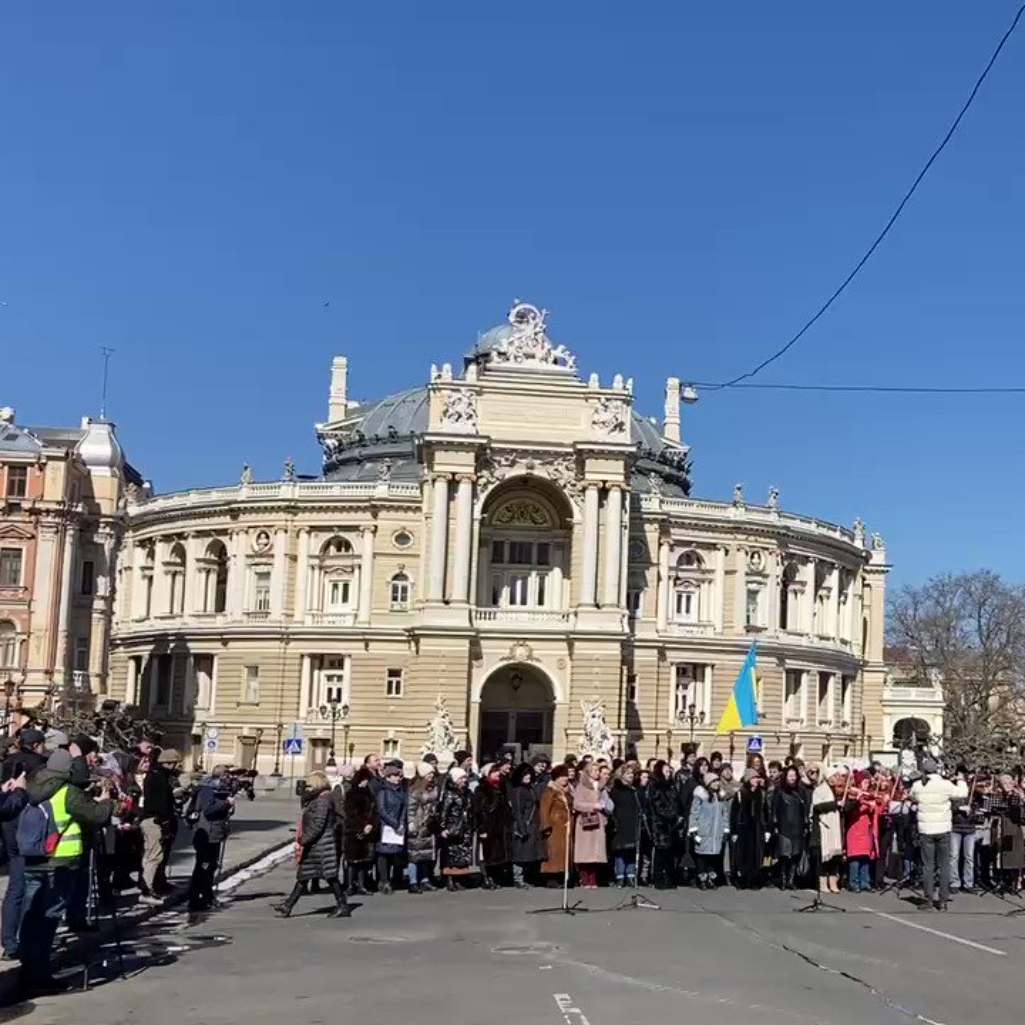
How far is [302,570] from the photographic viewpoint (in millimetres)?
73750

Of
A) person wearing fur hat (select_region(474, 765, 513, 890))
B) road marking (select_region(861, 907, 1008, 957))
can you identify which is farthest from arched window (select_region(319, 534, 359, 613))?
road marking (select_region(861, 907, 1008, 957))

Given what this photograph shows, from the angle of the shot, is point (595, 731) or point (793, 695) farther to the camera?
point (793, 695)

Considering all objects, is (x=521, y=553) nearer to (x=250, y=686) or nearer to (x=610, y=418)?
(x=610, y=418)

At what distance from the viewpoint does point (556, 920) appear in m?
18.2

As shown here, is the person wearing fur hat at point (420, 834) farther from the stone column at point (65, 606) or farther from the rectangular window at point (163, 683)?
the rectangular window at point (163, 683)

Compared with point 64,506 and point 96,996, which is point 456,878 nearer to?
point 96,996

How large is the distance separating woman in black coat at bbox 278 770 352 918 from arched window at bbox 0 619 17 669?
54.2 meters

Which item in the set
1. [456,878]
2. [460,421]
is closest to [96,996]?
[456,878]

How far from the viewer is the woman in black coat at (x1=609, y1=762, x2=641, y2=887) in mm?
22812

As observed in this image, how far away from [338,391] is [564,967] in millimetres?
80501

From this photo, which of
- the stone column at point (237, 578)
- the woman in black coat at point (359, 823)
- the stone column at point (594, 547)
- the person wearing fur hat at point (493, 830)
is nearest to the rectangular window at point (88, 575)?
the stone column at point (237, 578)

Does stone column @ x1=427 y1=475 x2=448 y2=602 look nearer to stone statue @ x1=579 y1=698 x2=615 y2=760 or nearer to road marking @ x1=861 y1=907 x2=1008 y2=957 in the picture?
stone statue @ x1=579 y1=698 x2=615 y2=760

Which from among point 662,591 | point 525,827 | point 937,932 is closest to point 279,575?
point 662,591

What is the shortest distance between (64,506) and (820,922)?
188ft
